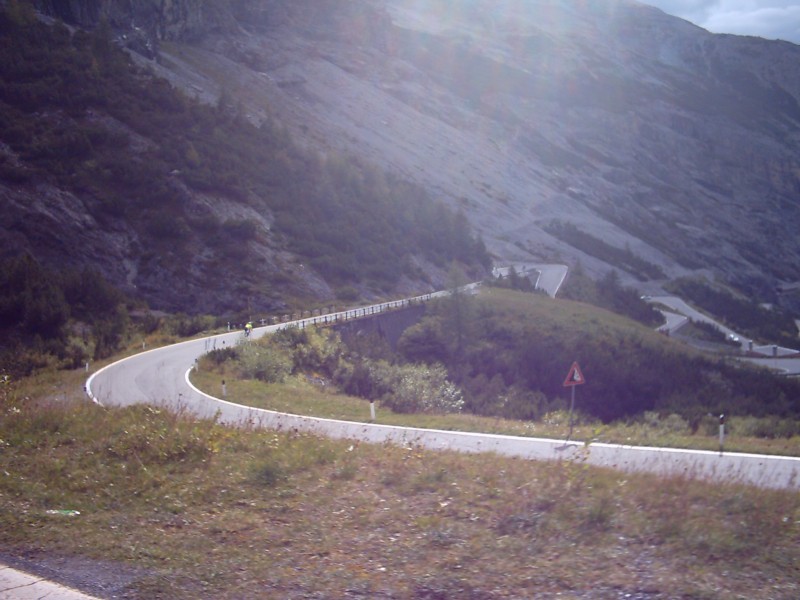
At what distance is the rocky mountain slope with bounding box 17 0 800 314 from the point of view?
77000 millimetres

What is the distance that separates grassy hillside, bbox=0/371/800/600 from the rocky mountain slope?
5972cm

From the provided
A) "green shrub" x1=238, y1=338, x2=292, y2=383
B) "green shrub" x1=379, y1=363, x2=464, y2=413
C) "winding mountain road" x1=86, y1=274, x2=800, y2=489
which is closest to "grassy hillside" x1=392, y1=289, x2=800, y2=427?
"green shrub" x1=379, y1=363, x2=464, y2=413

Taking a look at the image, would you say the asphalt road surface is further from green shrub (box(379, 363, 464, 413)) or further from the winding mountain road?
green shrub (box(379, 363, 464, 413))

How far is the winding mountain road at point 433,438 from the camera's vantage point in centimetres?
857

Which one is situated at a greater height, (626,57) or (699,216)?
(626,57)

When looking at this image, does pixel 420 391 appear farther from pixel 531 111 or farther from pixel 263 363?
pixel 531 111

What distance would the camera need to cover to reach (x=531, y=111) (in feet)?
386

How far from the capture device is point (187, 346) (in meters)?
29.6

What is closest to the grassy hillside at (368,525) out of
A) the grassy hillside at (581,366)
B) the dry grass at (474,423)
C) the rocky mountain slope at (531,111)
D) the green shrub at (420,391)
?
the dry grass at (474,423)

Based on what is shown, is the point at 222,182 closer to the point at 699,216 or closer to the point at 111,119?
the point at 111,119

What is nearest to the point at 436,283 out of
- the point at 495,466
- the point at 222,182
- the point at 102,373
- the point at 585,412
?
the point at 222,182

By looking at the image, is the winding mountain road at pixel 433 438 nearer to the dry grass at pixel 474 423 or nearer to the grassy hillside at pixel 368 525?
the dry grass at pixel 474 423

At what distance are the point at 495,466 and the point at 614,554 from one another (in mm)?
2628

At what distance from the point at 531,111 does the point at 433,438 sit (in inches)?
4403
